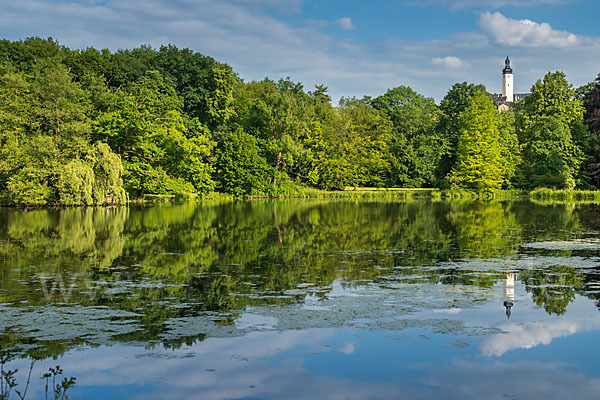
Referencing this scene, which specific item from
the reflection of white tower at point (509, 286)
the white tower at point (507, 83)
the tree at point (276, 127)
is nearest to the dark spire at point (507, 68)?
the white tower at point (507, 83)

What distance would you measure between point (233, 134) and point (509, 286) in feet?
162

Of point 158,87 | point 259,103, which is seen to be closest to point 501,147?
point 259,103

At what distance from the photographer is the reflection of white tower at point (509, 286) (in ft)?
32.5

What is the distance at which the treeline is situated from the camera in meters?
39.1

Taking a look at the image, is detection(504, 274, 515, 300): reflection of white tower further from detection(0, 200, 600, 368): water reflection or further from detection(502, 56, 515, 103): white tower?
detection(502, 56, 515, 103): white tower

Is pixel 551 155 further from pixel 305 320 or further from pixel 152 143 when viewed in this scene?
pixel 305 320

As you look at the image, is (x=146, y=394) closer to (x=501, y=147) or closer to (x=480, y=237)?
(x=480, y=237)

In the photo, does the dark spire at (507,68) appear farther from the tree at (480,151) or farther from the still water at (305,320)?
the still water at (305,320)

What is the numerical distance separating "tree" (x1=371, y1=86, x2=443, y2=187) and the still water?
52.2 m

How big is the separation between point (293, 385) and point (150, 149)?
43090 mm

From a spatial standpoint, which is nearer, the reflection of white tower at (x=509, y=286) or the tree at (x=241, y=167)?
the reflection of white tower at (x=509, y=286)

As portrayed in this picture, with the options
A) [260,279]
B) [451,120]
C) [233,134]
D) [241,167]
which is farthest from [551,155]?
[260,279]

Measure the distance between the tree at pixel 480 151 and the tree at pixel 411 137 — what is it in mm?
4549

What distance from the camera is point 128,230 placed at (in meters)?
21.8
